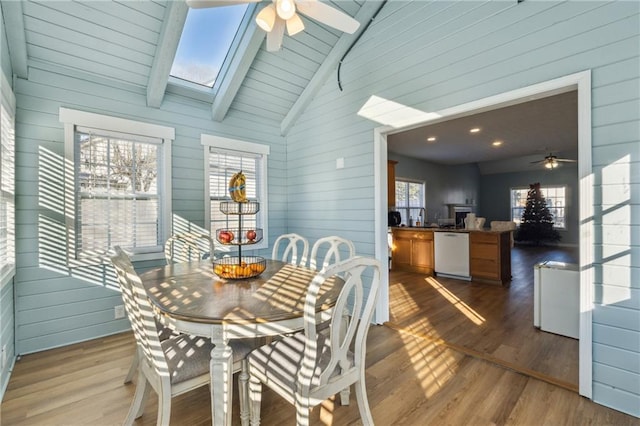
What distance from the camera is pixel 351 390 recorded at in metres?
2.06

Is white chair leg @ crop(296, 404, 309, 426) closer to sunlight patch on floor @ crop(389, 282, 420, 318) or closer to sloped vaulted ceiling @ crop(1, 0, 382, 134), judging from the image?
sunlight patch on floor @ crop(389, 282, 420, 318)

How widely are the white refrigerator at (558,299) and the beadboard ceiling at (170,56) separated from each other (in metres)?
2.44

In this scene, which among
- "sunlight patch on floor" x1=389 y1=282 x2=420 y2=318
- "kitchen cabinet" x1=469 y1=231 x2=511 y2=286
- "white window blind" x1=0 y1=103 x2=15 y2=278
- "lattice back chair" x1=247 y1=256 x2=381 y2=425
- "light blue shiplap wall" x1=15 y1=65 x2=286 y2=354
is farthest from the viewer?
"kitchen cabinet" x1=469 y1=231 x2=511 y2=286

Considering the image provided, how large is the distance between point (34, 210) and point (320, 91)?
331 centimetres

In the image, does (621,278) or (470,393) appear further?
(470,393)

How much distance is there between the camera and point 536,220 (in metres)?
9.59

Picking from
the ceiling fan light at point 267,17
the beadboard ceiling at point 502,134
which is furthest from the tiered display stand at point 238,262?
the beadboard ceiling at point 502,134

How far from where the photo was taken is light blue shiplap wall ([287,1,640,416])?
1830 mm

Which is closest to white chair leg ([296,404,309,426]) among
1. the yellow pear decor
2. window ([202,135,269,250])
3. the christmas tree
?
the yellow pear decor

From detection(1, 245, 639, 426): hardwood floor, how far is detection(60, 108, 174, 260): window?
973 millimetres

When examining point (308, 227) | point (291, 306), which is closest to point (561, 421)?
point (291, 306)

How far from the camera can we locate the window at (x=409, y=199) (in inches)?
302

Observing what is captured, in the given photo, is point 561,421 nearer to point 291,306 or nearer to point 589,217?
point 589,217

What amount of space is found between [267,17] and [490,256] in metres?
4.77
